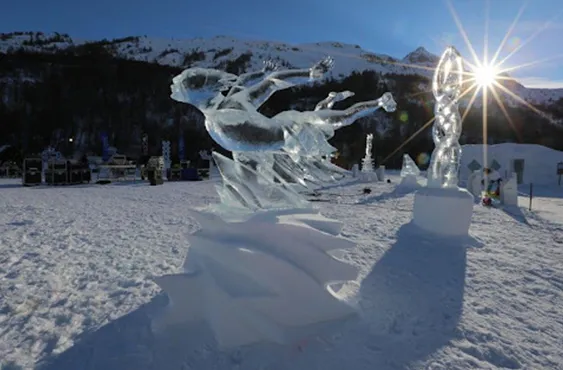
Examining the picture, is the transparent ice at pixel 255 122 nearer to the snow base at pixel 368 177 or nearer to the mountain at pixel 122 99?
the snow base at pixel 368 177

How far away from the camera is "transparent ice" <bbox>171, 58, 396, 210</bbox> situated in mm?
2701

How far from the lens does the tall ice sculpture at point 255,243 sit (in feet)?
8.46

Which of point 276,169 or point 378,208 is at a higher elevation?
point 276,169

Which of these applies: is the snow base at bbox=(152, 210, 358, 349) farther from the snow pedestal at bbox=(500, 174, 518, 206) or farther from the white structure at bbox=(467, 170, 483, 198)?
the white structure at bbox=(467, 170, 483, 198)

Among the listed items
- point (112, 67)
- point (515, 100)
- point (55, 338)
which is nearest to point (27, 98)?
point (112, 67)

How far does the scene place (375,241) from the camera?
237 inches

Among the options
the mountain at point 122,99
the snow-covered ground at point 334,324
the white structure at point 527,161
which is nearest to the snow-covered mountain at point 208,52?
the mountain at point 122,99

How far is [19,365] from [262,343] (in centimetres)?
157

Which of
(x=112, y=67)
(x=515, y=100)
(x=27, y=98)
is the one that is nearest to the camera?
(x=27, y=98)

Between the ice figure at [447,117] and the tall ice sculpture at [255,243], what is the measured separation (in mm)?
4737

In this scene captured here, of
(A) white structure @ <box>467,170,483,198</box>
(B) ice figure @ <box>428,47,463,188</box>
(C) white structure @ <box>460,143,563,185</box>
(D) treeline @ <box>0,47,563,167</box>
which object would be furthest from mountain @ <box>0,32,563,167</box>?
(B) ice figure @ <box>428,47,463,188</box>

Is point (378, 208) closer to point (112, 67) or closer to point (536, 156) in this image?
point (536, 156)

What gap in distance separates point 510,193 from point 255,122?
11100mm

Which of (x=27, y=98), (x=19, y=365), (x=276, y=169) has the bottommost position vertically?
(x=19, y=365)
